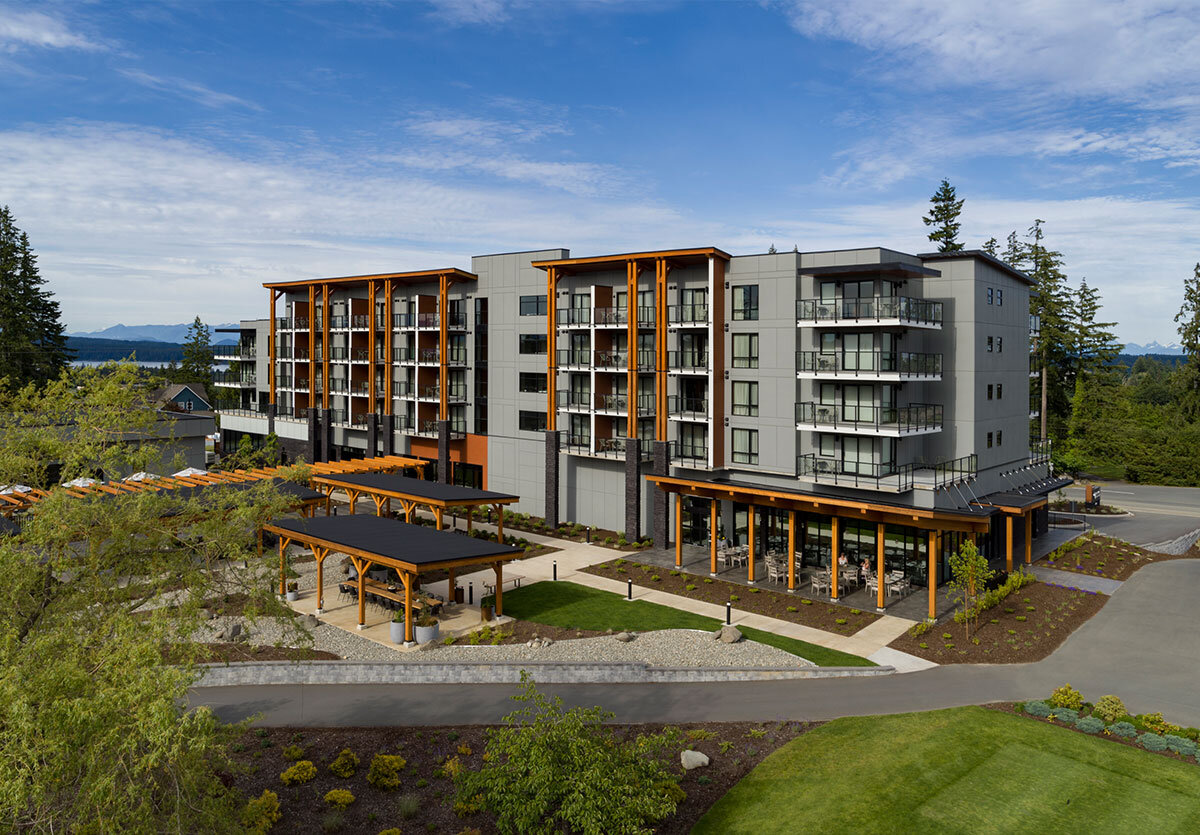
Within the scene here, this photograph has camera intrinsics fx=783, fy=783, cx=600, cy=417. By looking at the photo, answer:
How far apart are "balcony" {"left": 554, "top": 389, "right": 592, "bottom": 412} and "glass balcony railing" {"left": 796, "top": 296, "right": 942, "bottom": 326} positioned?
1345cm

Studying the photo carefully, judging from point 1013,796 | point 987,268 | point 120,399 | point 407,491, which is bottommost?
point 1013,796

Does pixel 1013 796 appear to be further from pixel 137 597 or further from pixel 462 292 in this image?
pixel 462 292

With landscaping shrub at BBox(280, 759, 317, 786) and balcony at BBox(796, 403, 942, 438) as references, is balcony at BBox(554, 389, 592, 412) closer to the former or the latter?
balcony at BBox(796, 403, 942, 438)

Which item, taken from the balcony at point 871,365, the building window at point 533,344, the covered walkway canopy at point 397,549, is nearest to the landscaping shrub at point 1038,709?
the balcony at point 871,365

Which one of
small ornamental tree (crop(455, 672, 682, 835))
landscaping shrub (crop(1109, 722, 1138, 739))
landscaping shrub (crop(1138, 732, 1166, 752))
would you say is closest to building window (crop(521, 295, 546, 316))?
small ornamental tree (crop(455, 672, 682, 835))

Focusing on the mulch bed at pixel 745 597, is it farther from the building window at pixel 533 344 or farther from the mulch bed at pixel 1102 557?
the building window at pixel 533 344

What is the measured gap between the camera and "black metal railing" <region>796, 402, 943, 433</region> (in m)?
34.8

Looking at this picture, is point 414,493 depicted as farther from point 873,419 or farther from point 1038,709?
point 1038,709

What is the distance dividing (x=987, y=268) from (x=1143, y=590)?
52.2 feet

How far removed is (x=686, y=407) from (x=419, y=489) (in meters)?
14.9

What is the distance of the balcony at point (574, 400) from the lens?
1802 inches

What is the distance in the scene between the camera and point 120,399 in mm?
16984

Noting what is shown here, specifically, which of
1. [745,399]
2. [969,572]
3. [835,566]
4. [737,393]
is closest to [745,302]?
[737,393]

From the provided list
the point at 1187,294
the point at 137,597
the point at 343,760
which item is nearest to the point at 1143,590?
the point at 343,760
